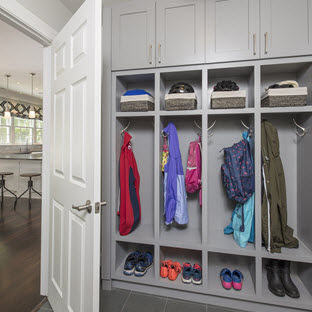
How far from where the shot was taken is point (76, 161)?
1.27 metres

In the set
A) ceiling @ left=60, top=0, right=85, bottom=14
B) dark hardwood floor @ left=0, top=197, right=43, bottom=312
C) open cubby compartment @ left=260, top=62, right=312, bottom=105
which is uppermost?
ceiling @ left=60, top=0, right=85, bottom=14

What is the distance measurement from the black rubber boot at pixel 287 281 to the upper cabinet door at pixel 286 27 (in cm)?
160

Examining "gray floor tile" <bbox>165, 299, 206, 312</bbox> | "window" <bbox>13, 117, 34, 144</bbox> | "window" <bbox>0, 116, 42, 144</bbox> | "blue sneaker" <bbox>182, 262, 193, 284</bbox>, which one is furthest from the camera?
"window" <bbox>13, 117, 34, 144</bbox>

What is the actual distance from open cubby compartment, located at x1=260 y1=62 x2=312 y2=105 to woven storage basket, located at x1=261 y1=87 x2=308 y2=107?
114 mm

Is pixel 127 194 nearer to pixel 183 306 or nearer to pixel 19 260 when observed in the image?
pixel 183 306

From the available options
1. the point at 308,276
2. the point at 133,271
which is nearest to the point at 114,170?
the point at 133,271

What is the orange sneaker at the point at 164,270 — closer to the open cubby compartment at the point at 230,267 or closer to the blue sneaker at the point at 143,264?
the blue sneaker at the point at 143,264

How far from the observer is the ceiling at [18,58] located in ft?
10.6

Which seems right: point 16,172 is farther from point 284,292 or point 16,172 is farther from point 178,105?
point 284,292

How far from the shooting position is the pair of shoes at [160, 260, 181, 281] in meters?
1.74

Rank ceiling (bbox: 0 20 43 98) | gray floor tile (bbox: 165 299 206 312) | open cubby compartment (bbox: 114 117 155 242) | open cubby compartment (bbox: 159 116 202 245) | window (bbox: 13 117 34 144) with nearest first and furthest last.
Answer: gray floor tile (bbox: 165 299 206 312) → open cubby compartment (bbox: 159 116 202 245) → open cubby compartment (bbox: 114 117 155 242) → ceiling (bbox: 0 20 43 98) → window (bbox: 13 117 34 144)

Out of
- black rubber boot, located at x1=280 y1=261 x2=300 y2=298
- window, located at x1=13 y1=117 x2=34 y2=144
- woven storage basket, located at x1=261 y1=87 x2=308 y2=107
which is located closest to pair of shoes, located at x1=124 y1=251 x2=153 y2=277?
black rubber boot, located at x1=280 y1=261 x2=300 y2=298

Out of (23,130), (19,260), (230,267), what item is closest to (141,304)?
(230,267)

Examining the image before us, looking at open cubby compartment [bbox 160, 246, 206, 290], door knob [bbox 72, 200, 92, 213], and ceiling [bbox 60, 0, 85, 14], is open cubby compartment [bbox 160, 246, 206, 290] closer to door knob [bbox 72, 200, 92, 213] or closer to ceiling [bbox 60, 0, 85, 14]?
door knob [bbox 72, 200, 92, 213]
